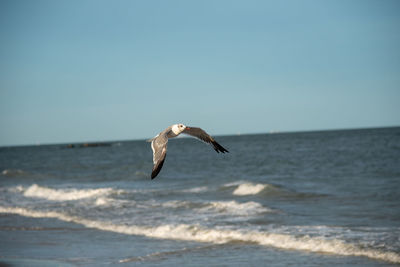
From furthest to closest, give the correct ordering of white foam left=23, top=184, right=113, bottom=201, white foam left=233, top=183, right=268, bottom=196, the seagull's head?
1. white foam left=23, top=184, right=113, bottom=201
2. white foam left=233, top=183, right=268, bottom=196
3. the seagull's head

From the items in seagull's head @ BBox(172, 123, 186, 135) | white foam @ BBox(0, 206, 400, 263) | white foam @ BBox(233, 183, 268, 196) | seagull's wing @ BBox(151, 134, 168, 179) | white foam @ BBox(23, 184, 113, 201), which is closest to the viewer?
seagull's wing @ BBox(151, 134, 168, 179)

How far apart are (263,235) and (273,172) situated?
18.7 metres

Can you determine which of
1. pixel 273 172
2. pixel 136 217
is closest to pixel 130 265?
pixel 136 217

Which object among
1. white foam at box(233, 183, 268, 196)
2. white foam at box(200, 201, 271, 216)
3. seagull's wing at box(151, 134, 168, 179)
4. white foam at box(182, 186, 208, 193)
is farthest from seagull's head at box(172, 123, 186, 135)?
white foam at box(182, 186, 208, 193)

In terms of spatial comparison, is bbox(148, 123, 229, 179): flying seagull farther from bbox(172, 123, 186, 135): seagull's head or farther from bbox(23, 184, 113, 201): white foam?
bbox(23, 184, 113, 201): white foam

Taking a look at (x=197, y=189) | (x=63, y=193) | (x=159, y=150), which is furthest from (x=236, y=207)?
(x=63, y=193)

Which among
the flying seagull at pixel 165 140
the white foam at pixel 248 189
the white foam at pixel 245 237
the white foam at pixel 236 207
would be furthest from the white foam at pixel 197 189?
the flying seagull at pixel 165 140

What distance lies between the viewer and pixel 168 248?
36.4 feet

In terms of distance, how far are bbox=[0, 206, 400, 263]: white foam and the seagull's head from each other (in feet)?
12.3

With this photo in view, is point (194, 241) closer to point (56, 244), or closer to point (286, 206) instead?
point (56, 244)

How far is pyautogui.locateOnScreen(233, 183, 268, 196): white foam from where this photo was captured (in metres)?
20.2

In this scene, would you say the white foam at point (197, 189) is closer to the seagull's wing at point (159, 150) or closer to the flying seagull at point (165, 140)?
the flying seagull at point (165, 140)

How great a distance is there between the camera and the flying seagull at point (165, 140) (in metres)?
7.50

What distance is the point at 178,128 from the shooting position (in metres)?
→ 8.95
